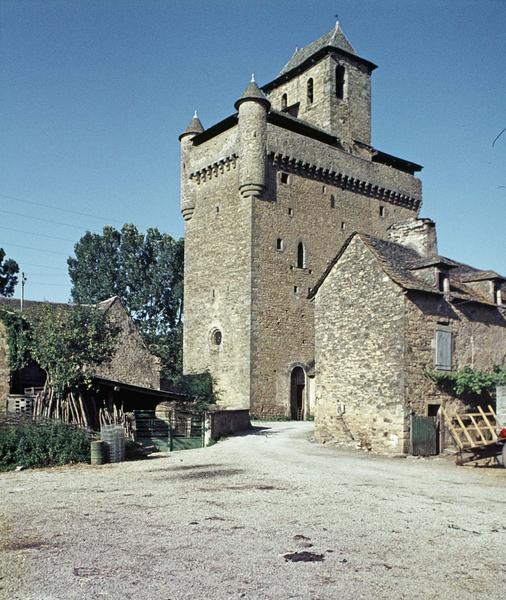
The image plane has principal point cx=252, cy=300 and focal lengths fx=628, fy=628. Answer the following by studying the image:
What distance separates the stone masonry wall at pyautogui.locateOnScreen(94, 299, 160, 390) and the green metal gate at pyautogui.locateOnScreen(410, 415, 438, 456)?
1267 cm

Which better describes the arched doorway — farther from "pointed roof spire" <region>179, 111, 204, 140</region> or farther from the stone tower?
"pointed roof spire" <region>179, 111, 204, 140</region>

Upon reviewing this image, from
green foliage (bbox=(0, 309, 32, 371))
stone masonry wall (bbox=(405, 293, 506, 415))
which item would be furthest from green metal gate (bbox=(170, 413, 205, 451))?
stone masonry wall (bbox=(405, 293, 506, 415))

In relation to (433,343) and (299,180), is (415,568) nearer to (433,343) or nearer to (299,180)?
(433,343)

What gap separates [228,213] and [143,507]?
976 inches

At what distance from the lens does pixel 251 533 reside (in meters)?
8.56

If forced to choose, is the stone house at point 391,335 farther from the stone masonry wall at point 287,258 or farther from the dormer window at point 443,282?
the stone masonry wall at point 287,258

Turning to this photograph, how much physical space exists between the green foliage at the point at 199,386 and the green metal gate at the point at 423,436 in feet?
47.8

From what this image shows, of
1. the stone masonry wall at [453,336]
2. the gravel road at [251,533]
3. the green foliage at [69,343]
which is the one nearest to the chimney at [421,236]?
the stone masonry wall at [453,336]

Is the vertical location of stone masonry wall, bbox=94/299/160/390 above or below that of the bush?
above

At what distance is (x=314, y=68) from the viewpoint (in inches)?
1529

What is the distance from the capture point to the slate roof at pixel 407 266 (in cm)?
1948

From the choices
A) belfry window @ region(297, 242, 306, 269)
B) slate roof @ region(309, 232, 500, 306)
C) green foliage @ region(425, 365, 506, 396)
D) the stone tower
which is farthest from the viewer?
belfry window @ region(297, 242, 306, 269)

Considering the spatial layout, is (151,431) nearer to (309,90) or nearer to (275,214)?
(275,214)

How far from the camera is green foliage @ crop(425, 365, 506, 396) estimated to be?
63.5ft
